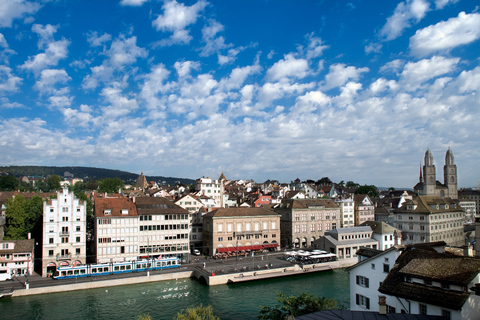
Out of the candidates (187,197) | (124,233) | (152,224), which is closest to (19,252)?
(124,233)

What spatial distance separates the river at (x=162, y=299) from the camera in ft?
143

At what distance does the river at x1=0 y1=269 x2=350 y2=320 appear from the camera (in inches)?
1721

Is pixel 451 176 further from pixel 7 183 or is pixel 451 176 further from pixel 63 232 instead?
pixel 7 183

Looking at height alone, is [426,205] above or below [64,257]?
above

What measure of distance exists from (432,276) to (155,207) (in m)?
57.3

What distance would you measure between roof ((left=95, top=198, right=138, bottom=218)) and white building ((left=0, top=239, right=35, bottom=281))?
1194 cm

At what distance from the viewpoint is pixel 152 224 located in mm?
69688

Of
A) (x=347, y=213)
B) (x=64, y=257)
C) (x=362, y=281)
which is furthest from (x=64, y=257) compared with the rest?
(x=347, y=213)

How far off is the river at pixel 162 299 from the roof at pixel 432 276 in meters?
21.3

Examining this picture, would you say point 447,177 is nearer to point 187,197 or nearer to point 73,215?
point 187,197

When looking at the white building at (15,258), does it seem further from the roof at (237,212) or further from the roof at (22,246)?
the roof at (237,212)

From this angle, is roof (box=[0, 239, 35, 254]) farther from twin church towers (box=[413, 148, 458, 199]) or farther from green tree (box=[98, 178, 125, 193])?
twin church towers (box=[413, 148, 458, 199])

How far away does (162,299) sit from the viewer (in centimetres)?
4919

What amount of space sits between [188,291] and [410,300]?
121 ft
